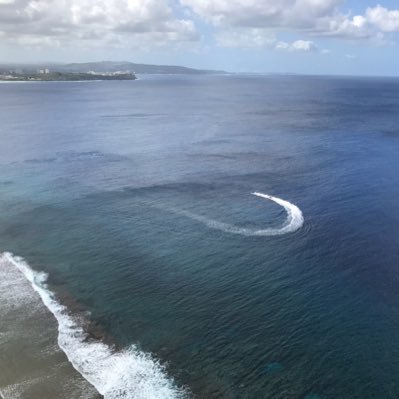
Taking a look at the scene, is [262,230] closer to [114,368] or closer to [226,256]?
[226,256]

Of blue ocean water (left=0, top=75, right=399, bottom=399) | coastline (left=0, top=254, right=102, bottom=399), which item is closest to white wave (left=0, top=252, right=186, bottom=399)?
coastline (left=0, top=254, right=102, bottom=399)

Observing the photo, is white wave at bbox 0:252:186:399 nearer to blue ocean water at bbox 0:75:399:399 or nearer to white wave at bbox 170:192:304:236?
blue ocean water at bbox 0:75:399:399

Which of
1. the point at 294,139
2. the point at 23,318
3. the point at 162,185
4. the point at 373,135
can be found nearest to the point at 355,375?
the point at 23,318

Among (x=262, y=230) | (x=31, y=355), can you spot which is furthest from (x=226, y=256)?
(x=31, y=355)

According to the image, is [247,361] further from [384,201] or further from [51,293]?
[384,201]

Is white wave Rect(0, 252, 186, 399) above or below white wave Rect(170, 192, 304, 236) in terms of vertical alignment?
below

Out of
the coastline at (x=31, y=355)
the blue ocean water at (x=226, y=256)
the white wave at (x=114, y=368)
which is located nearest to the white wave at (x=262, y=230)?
the blue ocean water at (x=226, y=256)

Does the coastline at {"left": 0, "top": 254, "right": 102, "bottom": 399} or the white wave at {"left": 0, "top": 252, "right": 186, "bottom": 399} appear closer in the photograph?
the coastline at {"left": 0, "top": 254, "right": 102, "bottom": 399}

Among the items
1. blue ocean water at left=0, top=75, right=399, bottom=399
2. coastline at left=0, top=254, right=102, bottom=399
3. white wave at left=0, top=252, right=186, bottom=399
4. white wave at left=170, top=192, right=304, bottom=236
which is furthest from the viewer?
white wave at left=170, top=192, right=304, bottom=236
